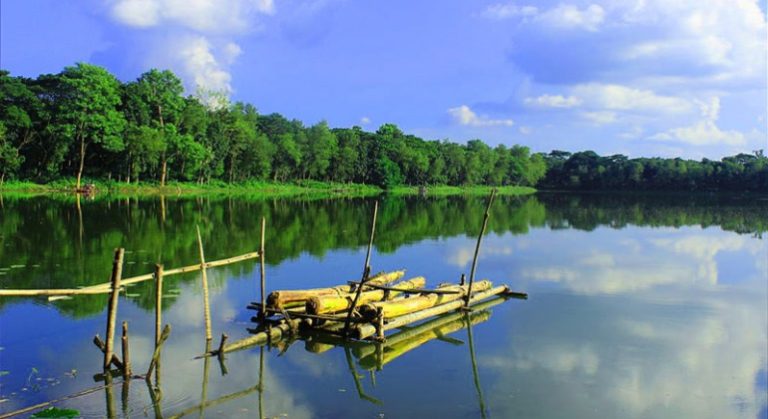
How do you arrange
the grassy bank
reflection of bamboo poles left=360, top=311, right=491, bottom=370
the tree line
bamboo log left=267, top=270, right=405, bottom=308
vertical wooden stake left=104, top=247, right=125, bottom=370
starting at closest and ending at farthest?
vertical wooden stake left=104, top=247, right=125, bottom=370 < reflection of bamboo poles left=360, top=311, right=491, bottom=370 < bamboo log left=267, top=270, right=405, bottom=308 < the grassy bank < the tree line

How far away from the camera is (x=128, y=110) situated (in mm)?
Answer: 67500

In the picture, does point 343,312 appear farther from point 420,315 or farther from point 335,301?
point 420,315

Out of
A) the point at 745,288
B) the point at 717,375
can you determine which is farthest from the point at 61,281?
the point at 745,288

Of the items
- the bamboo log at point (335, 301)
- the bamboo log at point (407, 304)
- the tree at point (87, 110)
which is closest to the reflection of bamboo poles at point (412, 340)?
the bamboo log at point (407, 304)

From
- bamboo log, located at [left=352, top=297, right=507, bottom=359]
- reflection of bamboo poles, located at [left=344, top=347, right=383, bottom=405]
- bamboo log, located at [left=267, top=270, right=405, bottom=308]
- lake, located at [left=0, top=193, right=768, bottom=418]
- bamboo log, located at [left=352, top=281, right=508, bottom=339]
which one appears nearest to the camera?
lake, located at [left=0, top=193, right=768, bottom=418]

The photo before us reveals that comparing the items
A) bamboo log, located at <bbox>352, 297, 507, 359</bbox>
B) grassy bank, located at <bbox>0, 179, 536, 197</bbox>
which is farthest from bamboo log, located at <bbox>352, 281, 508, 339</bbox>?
grassy bank, located at <bbox>0, 179, 536, 197</bbox>

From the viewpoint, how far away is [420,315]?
13.6m

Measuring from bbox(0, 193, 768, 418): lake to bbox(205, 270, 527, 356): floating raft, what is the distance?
33 centimetres

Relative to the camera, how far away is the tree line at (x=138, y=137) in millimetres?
60125

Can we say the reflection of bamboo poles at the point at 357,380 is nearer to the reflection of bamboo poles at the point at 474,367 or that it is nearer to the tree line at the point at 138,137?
the reflection of bamboo poles at the point at 474,367

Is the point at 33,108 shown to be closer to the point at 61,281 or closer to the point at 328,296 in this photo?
the point at 61,281

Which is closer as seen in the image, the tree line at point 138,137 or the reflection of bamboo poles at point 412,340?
the reflection of bamboo poles at point 412,340

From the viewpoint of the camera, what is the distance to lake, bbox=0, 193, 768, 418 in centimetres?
951

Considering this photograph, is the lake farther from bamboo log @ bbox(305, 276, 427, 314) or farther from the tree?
the tree
